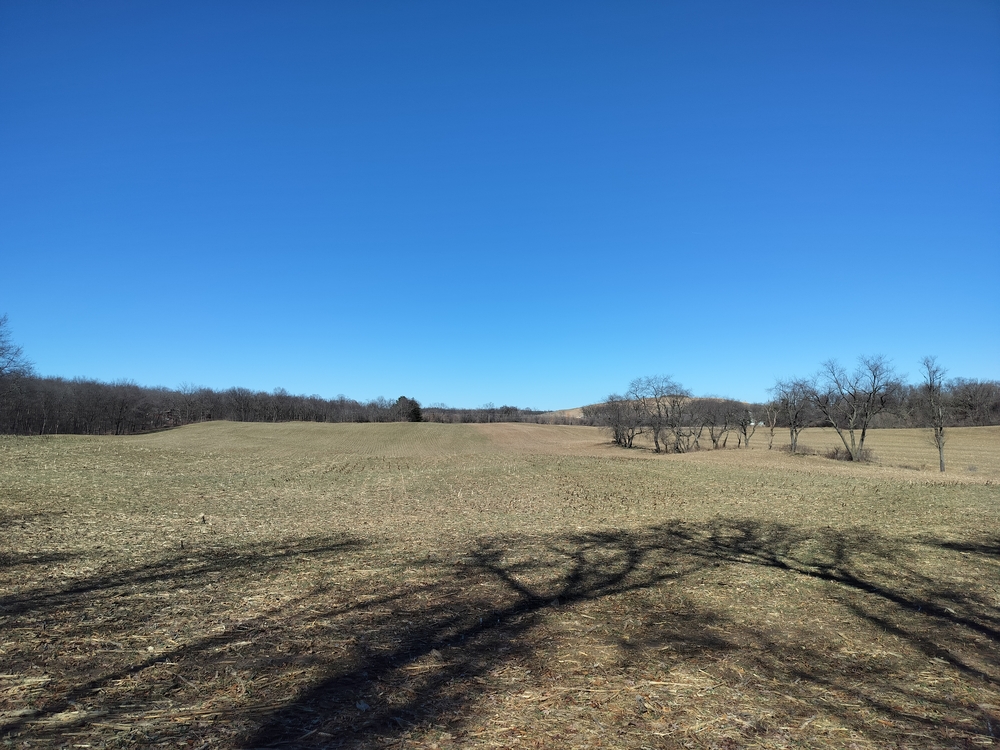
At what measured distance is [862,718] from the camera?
4148 millimetres

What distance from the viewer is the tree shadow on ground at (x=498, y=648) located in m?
3.97

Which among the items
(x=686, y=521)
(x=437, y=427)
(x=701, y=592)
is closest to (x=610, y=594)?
(x=701, y=592)

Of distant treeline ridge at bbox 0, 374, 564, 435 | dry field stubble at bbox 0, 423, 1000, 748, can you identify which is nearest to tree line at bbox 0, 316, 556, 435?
distant treeline ridge at bbox 0, 374, 564, 435

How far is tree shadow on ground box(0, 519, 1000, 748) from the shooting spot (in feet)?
13.0

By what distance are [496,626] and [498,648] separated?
79 centimetres

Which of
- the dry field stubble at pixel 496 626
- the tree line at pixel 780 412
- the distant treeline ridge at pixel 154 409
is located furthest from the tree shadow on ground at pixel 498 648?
the distant treeline ridge at pixel 154 409

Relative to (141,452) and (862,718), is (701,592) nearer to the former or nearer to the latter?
(862,718)

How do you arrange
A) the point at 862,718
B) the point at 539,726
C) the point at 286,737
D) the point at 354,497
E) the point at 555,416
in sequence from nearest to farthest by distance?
the point at 286,737 → the point at 539,726 → the point at 862,718 → the point at 354,497 → the point at 555,416

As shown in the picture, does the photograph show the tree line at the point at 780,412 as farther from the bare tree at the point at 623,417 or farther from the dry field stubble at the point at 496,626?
the dry field stubble at the point at 496,626

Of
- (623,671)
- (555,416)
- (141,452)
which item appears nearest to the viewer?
(623,671)

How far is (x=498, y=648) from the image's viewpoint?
553 cm

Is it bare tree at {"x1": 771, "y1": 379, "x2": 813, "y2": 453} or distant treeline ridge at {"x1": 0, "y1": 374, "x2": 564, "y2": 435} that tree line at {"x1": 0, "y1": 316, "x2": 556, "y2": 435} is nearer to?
distant treeline ridge at {"x1": 0, "y1": 374, "x2": 564, "y2": 435}

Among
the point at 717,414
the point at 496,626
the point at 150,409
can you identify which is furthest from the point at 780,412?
the point at 150,409

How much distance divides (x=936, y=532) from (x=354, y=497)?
57.8 feet
